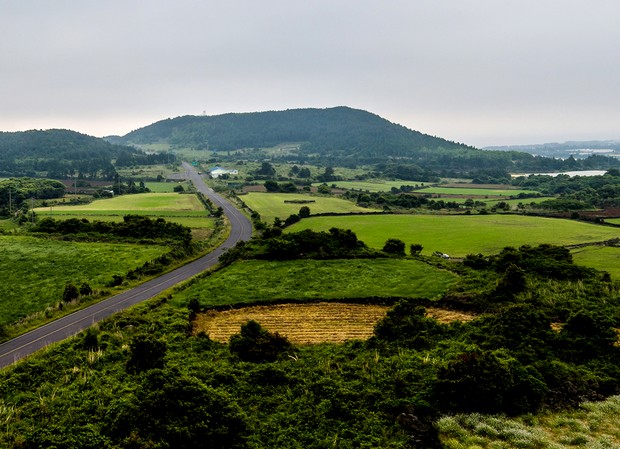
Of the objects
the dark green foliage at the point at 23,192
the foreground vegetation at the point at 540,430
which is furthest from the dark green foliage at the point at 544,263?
the dark green foliage at the point at 23,192

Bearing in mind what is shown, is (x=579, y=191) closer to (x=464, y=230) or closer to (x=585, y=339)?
(x=464, y=230)

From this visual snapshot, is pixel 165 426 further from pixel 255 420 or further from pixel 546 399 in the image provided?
pixel 546 399

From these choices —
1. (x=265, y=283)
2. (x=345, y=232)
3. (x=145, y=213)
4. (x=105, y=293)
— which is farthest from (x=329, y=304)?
(x=145, y=213)

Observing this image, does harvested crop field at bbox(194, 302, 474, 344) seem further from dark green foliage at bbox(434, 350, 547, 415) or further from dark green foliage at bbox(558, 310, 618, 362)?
dark green foliage at bbox(434, 350, 547, 415)

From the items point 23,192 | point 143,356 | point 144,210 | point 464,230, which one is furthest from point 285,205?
point 143,356

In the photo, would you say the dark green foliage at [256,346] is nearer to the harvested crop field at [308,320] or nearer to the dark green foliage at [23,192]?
the harvested crop field at [308,320]

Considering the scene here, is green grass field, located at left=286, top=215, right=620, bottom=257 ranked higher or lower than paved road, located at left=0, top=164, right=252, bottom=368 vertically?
higher

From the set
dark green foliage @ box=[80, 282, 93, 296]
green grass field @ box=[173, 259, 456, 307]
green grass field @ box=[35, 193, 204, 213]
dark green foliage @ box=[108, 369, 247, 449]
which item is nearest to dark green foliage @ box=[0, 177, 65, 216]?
green grass field @ box=[35, 193, 204, 213]
